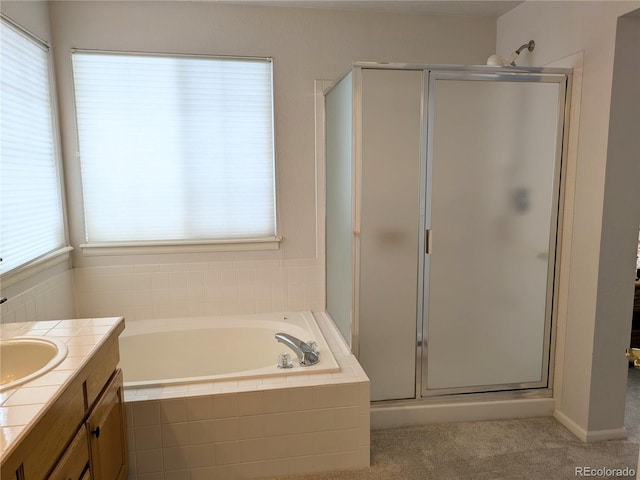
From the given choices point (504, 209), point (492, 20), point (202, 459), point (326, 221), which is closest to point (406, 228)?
point (504, 209)

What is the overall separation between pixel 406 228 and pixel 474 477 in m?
1.21

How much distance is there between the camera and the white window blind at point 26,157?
2.21 m

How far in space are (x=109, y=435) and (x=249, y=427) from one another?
60 cm

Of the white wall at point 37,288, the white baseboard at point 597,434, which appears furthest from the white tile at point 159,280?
the white baseboard at point 597,434

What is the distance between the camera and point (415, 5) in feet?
9.69

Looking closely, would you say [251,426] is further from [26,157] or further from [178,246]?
[26,157]

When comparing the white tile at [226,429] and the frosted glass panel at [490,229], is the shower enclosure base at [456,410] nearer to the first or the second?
the frosted glass panel at [490,229]

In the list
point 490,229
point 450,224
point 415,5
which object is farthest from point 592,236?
point 415,5

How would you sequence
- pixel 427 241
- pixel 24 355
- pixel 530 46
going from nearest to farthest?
pixel 24 355, pixel 427 241, pixel 530 46

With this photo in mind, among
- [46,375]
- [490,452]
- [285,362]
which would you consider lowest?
[490,452]

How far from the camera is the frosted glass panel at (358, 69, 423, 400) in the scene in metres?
2.43

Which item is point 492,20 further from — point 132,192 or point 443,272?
point 132,192

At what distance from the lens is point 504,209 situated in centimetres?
258

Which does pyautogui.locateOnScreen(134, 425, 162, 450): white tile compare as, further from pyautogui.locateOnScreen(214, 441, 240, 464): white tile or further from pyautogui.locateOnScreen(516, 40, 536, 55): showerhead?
pyautogui.locateOnScreen(516, 40, 536, 55): showerhead
